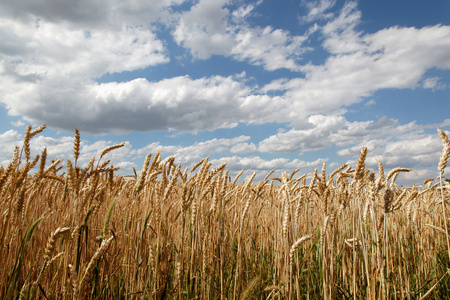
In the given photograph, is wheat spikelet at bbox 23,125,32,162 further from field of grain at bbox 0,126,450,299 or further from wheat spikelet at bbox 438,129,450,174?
wheat spikelet at bbox 438,129,450,174

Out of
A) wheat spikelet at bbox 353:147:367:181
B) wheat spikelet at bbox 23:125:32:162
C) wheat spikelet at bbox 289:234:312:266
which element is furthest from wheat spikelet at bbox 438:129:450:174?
wheat spikelet at bbox 23:125:32:162

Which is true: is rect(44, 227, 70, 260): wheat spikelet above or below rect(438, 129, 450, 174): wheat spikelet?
below

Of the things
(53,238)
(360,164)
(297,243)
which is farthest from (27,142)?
(360,164)

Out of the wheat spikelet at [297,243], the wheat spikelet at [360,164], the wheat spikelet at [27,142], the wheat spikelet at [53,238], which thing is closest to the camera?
the wheat spikelet at [53,238]

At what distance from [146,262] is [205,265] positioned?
0.51 metres

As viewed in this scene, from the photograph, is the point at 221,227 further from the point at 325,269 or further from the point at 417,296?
the point at 417,296

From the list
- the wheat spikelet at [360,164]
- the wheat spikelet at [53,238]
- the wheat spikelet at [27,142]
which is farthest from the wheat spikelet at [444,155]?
the wheat spikelet at [27,142]

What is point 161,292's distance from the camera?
235 cm

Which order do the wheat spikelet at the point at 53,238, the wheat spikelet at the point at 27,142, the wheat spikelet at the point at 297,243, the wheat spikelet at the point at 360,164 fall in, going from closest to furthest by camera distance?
the wheat spikelet at the point at 53,238, the wheat spikelet at the point at 297,243, the wheat spikelet at the point at 360,164, the wheat spikelet at the point at 27,142

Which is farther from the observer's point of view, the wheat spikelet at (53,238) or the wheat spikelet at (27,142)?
the wheat spikelet at (27,142)

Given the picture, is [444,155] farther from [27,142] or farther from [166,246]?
[27,142]

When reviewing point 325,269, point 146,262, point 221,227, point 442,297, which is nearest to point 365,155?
point 325,269

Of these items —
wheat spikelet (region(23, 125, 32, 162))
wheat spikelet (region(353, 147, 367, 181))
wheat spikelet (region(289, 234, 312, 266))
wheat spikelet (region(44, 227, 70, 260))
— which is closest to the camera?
wheat spikelet (region(44, 227, 70, 260))

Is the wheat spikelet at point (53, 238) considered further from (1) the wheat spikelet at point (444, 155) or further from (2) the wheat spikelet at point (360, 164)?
(1) the wheat spikelet at point (444, 155)
